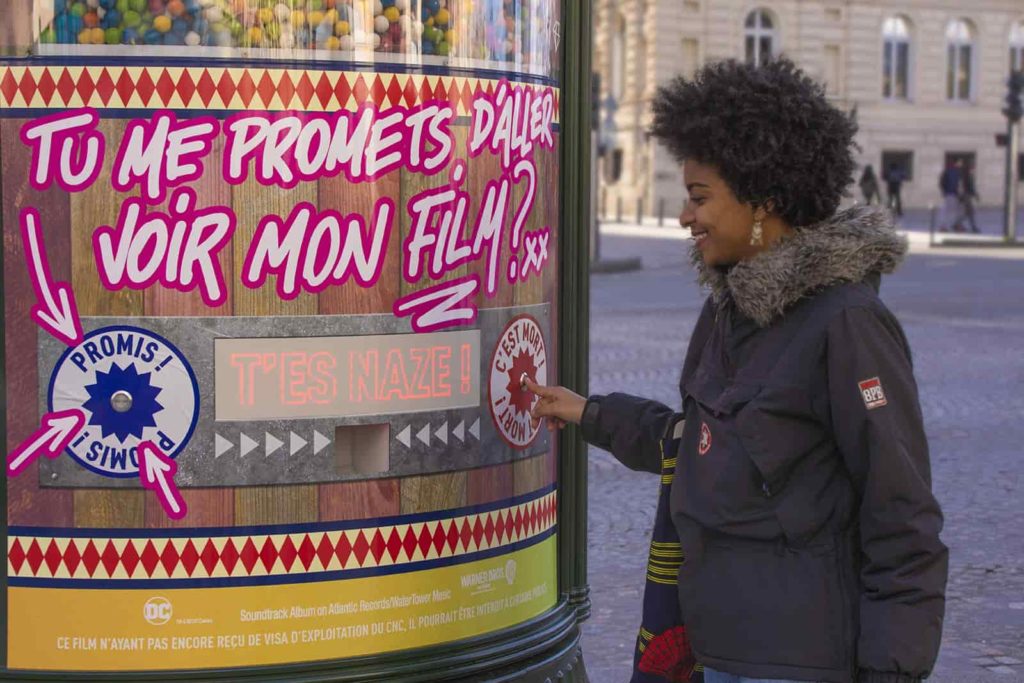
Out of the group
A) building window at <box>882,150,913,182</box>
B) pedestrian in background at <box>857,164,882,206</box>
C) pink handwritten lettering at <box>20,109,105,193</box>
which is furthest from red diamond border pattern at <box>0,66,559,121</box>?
building window at <box>882,150,913,182</box>

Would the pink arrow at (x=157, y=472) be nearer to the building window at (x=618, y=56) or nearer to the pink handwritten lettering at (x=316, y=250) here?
the pink handwritten lettering at (x=316, y=250)

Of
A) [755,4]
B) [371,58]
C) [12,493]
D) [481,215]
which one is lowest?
[12,493]

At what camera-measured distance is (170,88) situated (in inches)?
148

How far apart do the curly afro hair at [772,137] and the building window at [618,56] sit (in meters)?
54.8

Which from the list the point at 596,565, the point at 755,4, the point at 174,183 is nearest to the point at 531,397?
the point at 174,183

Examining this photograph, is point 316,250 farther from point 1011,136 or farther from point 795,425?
point 1011,136

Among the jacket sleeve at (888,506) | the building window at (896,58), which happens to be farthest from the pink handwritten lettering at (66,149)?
the building window at (896,58)

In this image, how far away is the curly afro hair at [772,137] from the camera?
3.24 metres

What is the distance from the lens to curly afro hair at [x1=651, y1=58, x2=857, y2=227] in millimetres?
3244

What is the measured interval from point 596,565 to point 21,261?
4.18m

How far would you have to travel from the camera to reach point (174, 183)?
3.76m

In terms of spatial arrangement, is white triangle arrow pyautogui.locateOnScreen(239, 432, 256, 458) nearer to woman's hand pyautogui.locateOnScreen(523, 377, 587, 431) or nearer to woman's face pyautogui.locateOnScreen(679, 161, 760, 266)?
woman's hand pyautogui.locateOnScreen(523, 377, 587, 431)

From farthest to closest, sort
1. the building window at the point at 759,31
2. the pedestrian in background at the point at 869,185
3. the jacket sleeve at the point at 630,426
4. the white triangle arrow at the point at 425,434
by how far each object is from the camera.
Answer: the building window at the point at 759,31, the pedestrian in background at the point at 869,185, the white triangle arrow at the point at 425,434, the jacket sleeve at the point at 630,426

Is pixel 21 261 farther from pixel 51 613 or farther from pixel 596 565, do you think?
pixel 596 565
